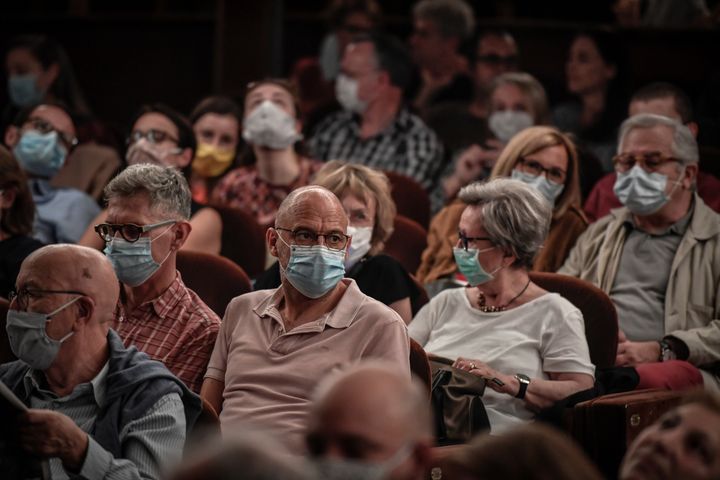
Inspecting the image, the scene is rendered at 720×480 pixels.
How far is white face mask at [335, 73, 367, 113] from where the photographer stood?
5750mm

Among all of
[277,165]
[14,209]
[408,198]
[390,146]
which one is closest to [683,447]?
[14,209]

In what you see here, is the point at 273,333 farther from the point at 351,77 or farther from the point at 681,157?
the point at 351,77

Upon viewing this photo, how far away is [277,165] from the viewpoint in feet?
16.5

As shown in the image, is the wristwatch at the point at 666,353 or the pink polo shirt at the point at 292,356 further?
the wristwatch at the point at 666,353

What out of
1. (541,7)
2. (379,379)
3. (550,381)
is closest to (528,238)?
(550,381)

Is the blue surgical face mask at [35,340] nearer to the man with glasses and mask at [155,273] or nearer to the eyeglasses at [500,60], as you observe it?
the man with glasses and mask at [155,273]

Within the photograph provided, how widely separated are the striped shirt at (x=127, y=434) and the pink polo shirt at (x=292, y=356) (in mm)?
394

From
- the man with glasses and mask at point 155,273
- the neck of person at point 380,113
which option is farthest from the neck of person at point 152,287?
the neck of person at point 380,113

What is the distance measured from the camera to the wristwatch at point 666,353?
11.5 feet

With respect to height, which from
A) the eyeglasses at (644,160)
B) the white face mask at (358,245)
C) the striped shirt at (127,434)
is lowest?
the striped shirt at (127,434)

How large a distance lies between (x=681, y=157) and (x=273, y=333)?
1.69 meters

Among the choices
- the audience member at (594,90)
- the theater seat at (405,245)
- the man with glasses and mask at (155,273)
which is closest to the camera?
the man with glasses and mask at (155,273)

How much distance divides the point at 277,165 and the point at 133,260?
1.97m

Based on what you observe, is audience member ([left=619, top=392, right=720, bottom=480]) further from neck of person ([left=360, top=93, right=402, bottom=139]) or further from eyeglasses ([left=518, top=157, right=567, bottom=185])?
neck of person ([left=360, top=93, right=402, bottom=139])
